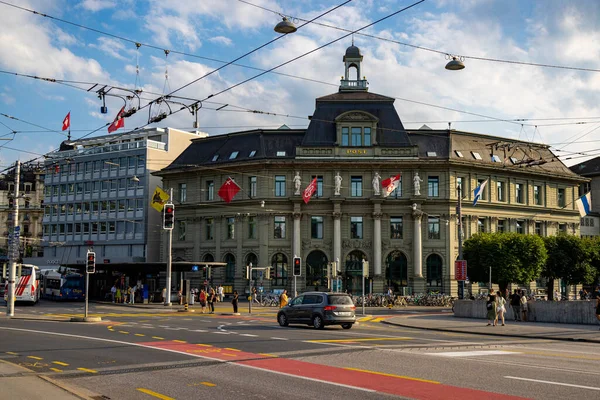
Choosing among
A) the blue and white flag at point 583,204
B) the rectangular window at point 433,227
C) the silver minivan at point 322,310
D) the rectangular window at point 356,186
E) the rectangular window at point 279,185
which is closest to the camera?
the silver minivan at point 322,310

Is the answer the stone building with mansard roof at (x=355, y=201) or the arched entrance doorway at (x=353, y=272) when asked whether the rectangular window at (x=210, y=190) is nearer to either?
the stone building with mansard roof at (x=355, y=201)

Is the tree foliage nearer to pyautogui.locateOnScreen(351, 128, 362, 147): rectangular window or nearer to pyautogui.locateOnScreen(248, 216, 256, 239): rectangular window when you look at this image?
pyautogui.locateOnScreen(351, 128, 362, 147): rectangular window

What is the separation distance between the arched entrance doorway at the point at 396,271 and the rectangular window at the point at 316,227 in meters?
7.18

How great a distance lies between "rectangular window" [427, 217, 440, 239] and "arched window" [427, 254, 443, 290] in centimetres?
199

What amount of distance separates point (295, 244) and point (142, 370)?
2012 inches

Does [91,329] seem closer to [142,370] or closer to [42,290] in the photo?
[142,370]

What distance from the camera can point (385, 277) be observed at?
65312mm

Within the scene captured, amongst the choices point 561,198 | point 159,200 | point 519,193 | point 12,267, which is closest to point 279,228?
point 159,200

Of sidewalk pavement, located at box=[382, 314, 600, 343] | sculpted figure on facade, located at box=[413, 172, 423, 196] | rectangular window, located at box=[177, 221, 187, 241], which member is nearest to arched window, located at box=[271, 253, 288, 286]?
rectangular window, located at box=[177, 221, 187, 241]

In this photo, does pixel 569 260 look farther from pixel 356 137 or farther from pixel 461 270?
pixel 356 137

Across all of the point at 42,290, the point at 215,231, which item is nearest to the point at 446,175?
the point at 215,231

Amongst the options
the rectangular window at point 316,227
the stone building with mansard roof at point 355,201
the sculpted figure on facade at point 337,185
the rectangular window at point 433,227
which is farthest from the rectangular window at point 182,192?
the rectangular window at point 433,227

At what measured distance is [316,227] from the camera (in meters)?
67.0

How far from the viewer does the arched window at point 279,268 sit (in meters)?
66.7
